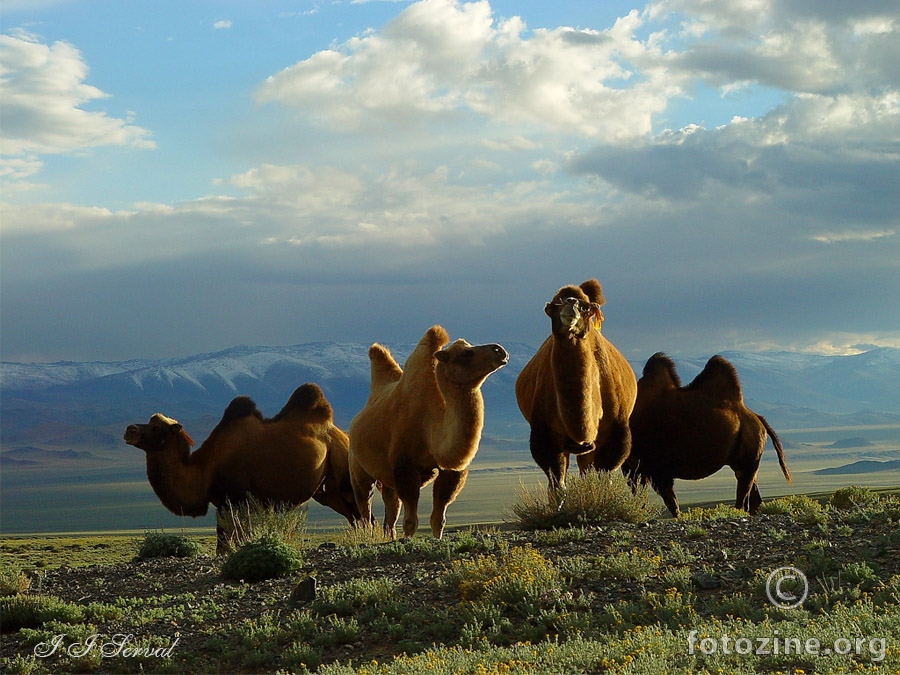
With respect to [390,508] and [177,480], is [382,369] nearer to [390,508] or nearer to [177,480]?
[390,508]

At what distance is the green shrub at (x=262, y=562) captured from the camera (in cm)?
1294

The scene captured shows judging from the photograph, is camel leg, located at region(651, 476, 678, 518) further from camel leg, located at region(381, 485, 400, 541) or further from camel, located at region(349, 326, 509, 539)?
camel leg, located at region(381, 485, 400, 541)

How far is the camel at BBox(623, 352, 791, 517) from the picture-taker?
18016 millimetres

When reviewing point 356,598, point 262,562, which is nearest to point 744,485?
point 262,562

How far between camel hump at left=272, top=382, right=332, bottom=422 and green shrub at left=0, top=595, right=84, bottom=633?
6.37 m

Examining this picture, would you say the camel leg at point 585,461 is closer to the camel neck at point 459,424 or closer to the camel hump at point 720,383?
the camel neck at point 459,424

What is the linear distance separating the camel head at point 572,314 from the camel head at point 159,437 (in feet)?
23.8

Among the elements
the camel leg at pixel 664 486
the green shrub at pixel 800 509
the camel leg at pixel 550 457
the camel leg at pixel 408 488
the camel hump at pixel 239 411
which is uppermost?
the camel hump at pixel 239 411

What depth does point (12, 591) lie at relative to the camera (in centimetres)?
1389

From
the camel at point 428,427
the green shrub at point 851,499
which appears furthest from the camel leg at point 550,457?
the green shrub at point 851,499

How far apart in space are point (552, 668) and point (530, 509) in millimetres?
6034

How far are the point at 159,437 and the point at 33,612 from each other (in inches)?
221

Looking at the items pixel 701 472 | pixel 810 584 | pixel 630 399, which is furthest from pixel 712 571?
pixel 701 472

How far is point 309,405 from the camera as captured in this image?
18.7 m
